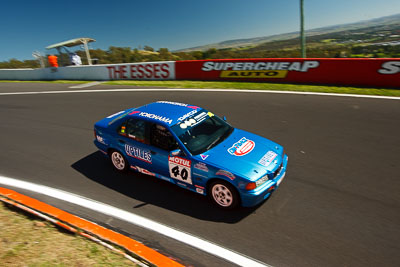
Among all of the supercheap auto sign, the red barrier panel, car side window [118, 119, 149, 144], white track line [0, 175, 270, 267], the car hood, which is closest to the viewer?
white track line [0, 175, 270, 267]

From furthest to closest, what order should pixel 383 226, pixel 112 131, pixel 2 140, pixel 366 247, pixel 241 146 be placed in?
pixel 2 140, pixel 112 131, pixel 241 146, pixel 383 226, pixel 366 247

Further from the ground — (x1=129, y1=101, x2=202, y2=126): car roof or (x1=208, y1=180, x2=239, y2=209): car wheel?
(x1=129, y1=101, x2=202, y2=126): car roof

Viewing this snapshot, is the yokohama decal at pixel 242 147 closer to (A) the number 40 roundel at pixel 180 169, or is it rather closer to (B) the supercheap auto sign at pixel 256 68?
(A) the number 40 roundel at pixel 180 169

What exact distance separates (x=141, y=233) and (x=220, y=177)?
150 centimetres

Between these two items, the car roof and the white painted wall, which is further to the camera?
the white painted wall

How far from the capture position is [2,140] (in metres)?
8.52

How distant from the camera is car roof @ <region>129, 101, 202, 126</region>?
527cm

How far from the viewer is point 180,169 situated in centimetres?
489

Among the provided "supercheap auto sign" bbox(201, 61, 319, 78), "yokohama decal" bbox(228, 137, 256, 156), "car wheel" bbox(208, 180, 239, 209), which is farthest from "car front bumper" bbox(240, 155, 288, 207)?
"supercheap auto sign" bbox(201, 61, 319, 78)

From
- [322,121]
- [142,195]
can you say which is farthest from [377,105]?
[142,195]

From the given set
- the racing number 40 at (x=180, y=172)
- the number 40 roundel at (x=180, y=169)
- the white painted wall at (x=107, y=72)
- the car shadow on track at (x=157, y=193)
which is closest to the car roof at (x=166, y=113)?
the number 40 roundel at (x=180, y=169)

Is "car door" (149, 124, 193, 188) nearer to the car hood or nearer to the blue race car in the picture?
the blue race car

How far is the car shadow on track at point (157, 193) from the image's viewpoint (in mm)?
4664

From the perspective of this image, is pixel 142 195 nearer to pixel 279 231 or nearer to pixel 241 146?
pixel 241 146
